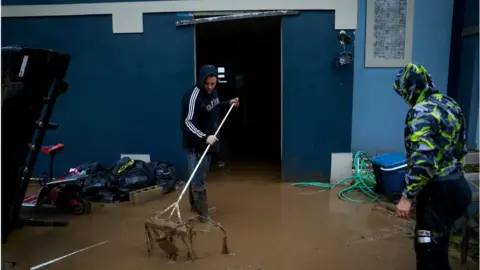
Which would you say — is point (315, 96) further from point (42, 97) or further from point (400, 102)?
point (42, 97)

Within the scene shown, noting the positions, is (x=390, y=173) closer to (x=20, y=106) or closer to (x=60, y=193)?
(x=60, y=193)

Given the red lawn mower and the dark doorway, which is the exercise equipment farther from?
the dark doorway

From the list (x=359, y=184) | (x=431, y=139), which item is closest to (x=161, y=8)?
(x=359, y=184)

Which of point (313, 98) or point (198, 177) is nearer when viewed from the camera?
point (198, 177)

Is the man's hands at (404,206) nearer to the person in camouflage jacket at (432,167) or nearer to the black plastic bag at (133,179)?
the person in camouflage jacket at (432,167)

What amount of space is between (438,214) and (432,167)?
31 centimetres

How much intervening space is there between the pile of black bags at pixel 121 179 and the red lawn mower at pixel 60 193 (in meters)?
0.51

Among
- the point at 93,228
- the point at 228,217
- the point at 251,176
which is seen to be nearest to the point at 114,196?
the point at 93,228

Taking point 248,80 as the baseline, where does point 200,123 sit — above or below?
below

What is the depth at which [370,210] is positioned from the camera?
480 centimetres

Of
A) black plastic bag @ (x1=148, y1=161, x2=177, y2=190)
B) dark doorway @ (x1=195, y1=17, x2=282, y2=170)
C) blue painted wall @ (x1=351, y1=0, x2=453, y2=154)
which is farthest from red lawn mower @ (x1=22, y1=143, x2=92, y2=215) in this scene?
dark doorway @ (x1=195, y1=17, x2=282, y2=170)

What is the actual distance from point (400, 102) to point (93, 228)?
202 inches

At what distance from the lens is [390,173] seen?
5.04 metres

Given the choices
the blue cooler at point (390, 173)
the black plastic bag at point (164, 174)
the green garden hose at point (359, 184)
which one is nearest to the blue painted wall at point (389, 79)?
the green garden hose at point (359, 184)
